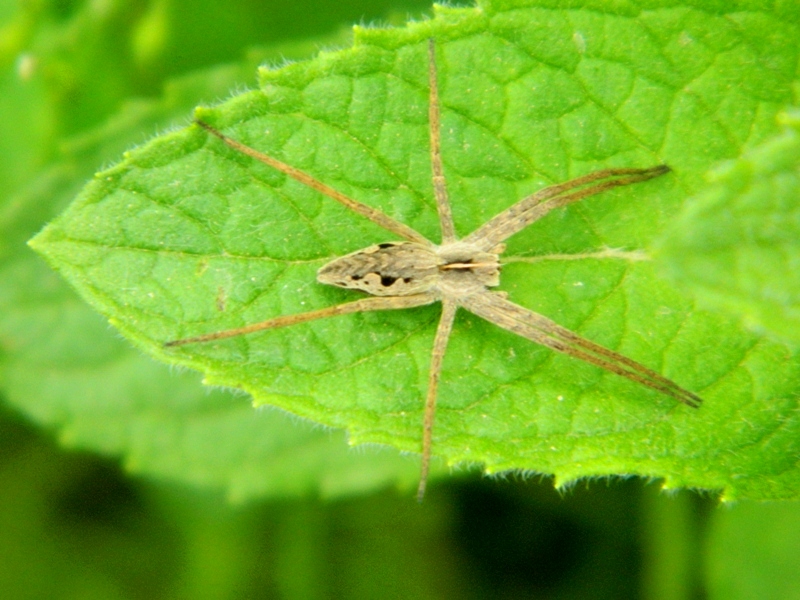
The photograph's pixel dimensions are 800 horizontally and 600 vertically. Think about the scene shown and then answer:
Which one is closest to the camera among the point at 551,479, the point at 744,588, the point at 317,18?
the point at 744,588

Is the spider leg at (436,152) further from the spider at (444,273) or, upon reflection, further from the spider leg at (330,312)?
the spider leg at (330,312)

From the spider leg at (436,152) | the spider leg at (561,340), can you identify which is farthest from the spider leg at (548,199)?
the spider leg at (561,340)

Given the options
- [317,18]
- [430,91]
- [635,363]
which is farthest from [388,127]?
[317,18]

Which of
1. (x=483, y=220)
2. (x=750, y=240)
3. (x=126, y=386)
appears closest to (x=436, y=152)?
(x=483, y=220)

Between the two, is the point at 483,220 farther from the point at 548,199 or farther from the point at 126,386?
the point at 126,386

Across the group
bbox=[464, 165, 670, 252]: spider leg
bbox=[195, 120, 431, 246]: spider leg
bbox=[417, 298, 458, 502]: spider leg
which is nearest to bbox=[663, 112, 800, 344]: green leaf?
bbox=[464, 165, 670, 252]: spider leg

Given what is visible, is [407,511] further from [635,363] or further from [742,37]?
[742,37]
